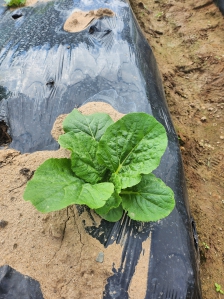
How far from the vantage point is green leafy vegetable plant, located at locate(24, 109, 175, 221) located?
123 centimetres

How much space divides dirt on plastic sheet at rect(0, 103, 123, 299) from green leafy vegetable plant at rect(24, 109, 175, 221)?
0.16 metres

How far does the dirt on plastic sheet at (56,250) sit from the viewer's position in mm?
1204

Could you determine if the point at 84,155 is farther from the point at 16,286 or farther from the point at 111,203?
the point at 16,286

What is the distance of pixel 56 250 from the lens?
4.11 ft

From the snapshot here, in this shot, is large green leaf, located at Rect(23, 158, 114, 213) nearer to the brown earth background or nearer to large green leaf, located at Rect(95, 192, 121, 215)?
large green leaf, located at Rect(95, 192, 121, 215)

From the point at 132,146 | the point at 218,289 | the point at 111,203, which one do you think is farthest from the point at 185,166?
the point at 111,203

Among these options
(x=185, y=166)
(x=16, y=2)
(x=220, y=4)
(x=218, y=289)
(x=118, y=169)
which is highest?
(x=16, y=2)

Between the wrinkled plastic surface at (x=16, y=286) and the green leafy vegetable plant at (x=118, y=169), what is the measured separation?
427 mm

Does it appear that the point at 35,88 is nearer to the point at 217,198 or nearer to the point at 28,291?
the point at 28,291

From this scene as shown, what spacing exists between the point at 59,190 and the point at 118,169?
0.34 m

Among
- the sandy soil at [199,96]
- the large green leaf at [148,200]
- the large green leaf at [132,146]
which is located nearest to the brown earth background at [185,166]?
the sandy soil at [199,96]

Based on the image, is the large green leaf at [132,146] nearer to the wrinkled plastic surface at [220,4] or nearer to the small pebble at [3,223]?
the small pebble at [3,223]

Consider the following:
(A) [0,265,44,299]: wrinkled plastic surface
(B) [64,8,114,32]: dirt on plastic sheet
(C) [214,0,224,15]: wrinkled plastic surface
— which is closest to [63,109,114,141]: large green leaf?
(A) [0,265,44,299]: wrinkled plastic surface

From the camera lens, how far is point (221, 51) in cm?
330
